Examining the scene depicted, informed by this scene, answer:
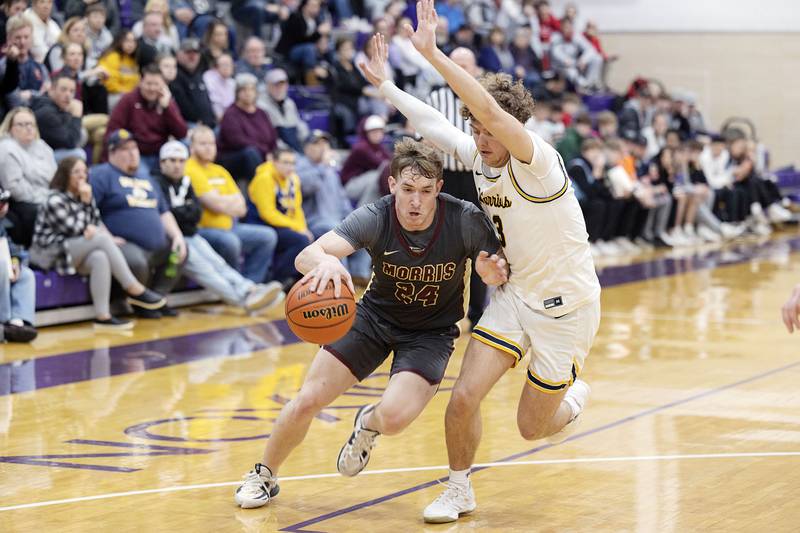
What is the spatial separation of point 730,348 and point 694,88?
15.6 m

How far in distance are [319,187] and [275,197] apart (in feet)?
2.93

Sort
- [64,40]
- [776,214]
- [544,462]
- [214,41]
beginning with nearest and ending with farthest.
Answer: [544,462]
[64,40]
[214,41]
[776,214]

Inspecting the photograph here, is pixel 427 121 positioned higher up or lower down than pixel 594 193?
higher up

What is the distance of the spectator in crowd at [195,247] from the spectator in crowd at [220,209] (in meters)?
0.21

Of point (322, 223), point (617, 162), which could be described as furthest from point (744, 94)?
point (322, 223)

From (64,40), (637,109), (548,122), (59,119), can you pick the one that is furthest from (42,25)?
(637,109)

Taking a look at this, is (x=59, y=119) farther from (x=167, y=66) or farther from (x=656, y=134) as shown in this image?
(x=656, y=134)

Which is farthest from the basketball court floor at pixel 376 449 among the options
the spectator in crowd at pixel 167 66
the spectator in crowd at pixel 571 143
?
the spectator in crowd at pixel 571 143

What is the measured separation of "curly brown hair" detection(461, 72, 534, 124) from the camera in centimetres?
485

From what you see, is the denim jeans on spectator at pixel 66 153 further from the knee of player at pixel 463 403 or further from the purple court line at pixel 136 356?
the knee of player at pixel 463 403

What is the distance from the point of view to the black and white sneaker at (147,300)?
10039 millimetres

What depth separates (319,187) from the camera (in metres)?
12.5

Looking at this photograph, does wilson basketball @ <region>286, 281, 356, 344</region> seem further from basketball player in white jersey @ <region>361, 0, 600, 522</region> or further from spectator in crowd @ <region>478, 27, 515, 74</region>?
spectator in crowd @ <region>478, 27, 515, 74</region>

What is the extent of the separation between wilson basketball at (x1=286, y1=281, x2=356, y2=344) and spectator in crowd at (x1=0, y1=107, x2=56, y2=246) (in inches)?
218
